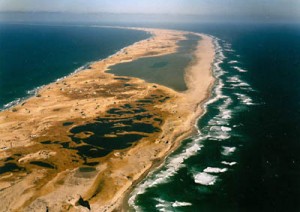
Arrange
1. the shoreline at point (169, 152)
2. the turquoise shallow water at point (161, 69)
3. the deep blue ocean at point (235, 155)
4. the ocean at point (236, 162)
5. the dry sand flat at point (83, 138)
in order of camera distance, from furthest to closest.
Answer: the turquoise shallow water at point (161, 69), the dry sand flat at point (83, 138), the deep blue ocean at point (235, 155), the ocean at point (236, 162), the shoreline at point (169, 152)

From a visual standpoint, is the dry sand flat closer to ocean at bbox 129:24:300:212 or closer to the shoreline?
the shoreline

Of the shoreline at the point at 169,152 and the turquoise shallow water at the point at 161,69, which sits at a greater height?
the turquoise shallow water at the point at 161,69

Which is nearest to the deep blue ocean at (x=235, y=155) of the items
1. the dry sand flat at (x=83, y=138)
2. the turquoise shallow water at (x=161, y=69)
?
the dry sand flat at (x=83, y=138)

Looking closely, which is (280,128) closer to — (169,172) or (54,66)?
(169,172)

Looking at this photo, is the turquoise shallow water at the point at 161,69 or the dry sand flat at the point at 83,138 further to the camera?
the turquoise shallow water at the point at 161,69

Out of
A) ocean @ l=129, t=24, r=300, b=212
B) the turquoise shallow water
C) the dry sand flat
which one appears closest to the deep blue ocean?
ocean @ l=129, t=24, r=300, b=212

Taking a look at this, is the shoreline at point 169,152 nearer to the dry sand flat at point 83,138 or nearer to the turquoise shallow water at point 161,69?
the dry sand flat at point 83,138
